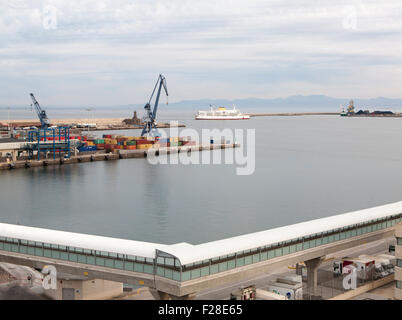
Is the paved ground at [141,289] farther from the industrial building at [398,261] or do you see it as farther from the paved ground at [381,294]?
the industrial building at [398,261]

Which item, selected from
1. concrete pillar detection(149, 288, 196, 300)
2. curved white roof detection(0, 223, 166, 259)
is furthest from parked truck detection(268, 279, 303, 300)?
curved white roof detection(0, 223, 166, 259)

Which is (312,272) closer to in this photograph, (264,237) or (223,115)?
(264,237)

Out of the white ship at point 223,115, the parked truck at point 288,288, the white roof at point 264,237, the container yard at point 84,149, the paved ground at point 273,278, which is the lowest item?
the paved ground at point 273,278

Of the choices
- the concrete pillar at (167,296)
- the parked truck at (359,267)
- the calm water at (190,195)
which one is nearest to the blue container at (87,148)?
the calm water at (190,195)

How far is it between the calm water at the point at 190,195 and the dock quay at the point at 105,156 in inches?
69.8

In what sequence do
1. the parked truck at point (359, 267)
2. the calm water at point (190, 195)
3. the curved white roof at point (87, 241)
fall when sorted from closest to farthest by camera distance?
the curved white roof at point (87, 241)
the parked truck at point (359, 267)
the calm water at point (190, 195)

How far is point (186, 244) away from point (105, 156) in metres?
35.1

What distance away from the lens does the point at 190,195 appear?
2634 cm

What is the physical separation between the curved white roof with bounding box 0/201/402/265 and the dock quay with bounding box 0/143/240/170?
93.8 feet

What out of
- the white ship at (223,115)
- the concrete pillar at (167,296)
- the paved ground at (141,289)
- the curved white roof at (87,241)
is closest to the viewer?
the concrete pillar at (167,296)

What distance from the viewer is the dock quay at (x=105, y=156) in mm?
38125

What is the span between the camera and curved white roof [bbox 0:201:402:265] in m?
8.75

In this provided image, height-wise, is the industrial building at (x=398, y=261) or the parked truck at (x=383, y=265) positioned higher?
the industrial building at (x=398, y=261)
